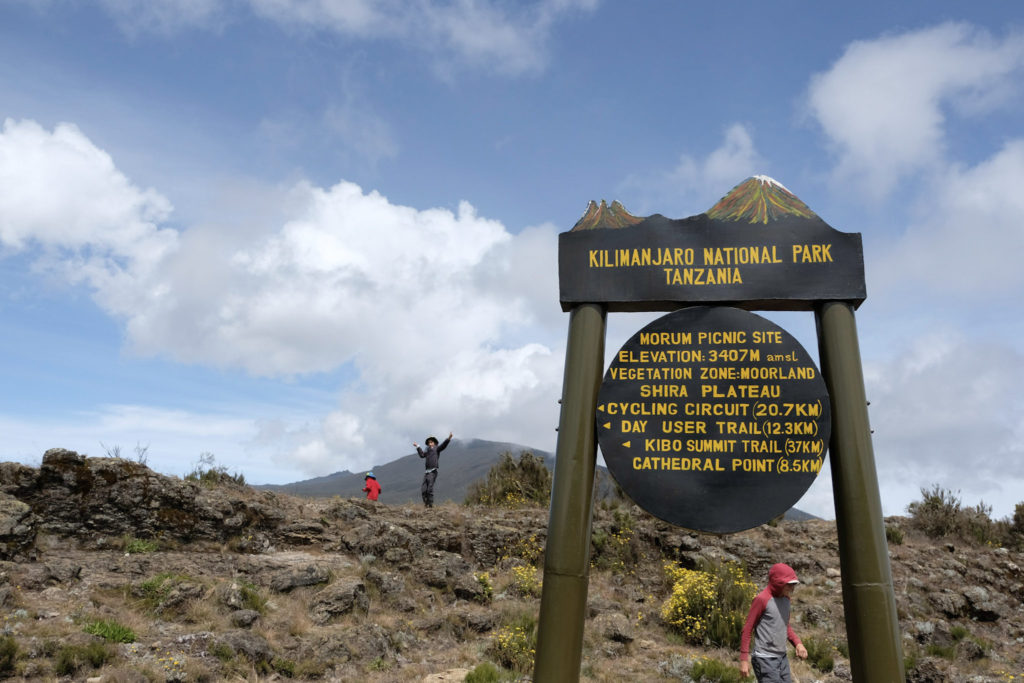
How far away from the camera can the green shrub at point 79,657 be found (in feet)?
21.8

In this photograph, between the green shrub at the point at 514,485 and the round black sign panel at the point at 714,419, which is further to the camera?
the green shrub at the point at 514,485

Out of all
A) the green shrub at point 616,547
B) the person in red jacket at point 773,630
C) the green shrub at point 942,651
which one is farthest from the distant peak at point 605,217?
the green shrub at point 942,651

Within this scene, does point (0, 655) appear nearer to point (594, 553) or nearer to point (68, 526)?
point (68, 526)

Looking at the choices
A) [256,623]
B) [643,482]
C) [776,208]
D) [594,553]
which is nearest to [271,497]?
[256,623]

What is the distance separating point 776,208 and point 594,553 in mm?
8752

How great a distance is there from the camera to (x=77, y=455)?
10305mm

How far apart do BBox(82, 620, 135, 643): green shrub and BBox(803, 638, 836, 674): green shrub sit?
8.45 m

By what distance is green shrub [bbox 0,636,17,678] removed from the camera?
6.43m

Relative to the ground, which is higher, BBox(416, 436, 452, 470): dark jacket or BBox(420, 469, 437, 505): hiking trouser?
BBox(416, 436, 452, 470): dark jacket

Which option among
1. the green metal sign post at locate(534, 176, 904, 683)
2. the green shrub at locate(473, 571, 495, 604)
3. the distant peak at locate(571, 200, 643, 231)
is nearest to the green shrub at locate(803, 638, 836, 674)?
the green shrub at locate(473, 571, 495, 604)

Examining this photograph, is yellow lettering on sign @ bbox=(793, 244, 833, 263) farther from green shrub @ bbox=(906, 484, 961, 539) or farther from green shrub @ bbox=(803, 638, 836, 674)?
green shrub @ bbox=(906, 484, 961, 539)

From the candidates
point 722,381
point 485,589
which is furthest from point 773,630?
point 485,589

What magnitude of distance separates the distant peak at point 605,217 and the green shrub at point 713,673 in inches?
237

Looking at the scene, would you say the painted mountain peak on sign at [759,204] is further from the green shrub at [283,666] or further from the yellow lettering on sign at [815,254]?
the green shrub at [283,666]
